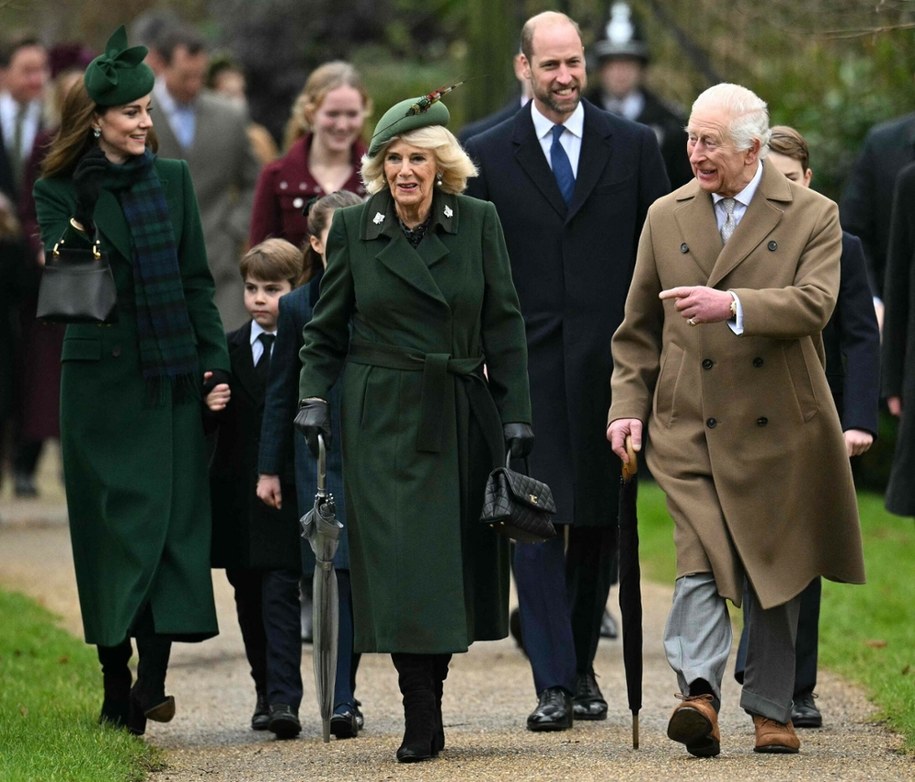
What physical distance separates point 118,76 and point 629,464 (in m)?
2.10

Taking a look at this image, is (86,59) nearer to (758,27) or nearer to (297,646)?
(758,27)

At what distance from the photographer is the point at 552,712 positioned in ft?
24.5

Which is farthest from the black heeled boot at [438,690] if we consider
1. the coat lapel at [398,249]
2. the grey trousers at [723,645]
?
the coat lapel at [398,249]

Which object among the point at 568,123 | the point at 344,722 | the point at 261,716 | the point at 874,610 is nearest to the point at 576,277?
the point at 568,123

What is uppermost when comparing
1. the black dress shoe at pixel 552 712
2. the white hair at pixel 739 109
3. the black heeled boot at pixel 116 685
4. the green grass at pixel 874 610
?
the white hair at pixel 739 109

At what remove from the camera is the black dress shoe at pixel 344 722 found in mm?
7383

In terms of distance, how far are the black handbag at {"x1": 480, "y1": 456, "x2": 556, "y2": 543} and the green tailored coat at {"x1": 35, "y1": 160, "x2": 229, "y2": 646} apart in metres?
1.14

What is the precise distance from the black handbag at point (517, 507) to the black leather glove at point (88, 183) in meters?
1.67

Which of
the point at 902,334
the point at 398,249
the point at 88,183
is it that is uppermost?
the point at 88,183

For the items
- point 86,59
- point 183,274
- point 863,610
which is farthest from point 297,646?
point 86,59

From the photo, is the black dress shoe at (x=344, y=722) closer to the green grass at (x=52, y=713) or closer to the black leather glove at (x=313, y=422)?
the green grass at (x=52, y=713)

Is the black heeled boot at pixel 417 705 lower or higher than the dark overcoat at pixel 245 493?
lower

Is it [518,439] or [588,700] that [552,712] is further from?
[518,439]

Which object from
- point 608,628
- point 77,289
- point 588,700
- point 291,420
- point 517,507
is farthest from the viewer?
point 608,628
